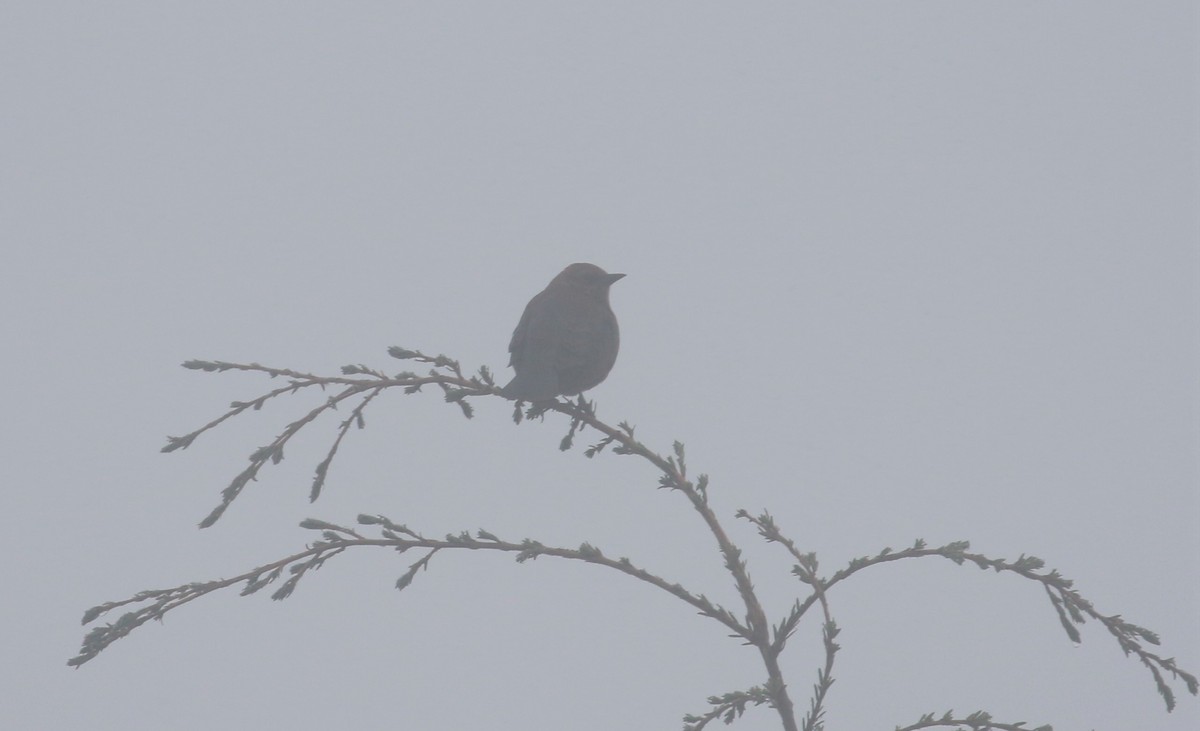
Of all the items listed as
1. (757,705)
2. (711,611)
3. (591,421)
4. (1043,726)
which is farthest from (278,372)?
(1043,726)

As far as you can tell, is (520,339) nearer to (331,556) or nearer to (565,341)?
(565,341)

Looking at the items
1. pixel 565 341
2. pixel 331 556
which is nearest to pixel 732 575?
pixel 331 556

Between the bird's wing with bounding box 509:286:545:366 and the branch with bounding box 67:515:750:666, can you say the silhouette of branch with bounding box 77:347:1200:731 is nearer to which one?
the branch with bounding box 67:515:750:666

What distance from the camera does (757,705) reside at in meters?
3.18

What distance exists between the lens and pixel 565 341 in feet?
23.1

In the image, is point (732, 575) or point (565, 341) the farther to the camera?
point (565, 341)

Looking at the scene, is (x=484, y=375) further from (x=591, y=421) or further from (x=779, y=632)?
(x=779, y=632)

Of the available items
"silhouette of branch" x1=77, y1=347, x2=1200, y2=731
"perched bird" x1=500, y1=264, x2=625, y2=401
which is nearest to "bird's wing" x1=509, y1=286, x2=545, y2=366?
"perched bird" x1=500, y1=264, x2=625, y2=401

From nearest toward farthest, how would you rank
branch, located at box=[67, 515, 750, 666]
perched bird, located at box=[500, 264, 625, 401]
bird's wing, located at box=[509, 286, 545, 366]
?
branch, located at box=[67, 515, 750, 666] < perched bird, located at box=[500, 264, 625, 401] < bird's wing, located at box=[509, 286, 545, 366]

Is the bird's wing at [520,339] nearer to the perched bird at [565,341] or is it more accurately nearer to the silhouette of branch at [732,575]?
the perched bird at [565,341]

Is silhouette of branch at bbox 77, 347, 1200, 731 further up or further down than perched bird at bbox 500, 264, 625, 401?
further down

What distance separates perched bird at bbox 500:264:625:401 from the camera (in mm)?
6548

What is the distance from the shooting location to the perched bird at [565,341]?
655cm

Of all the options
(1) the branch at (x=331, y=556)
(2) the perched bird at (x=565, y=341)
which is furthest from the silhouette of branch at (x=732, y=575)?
(2) the perched bird at (x=565, y=341)
